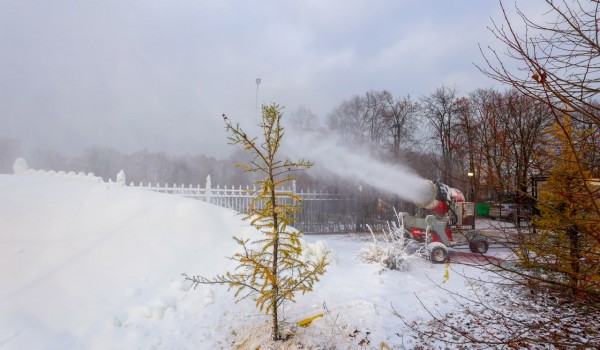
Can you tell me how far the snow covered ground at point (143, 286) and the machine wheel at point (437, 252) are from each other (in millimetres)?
883

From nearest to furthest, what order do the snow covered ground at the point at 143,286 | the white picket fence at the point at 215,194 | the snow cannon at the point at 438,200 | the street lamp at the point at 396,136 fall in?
the snow covered ground at the point at 143,286 < the snow cannon at the point at 438,200 < the white picket fence at the point at 215,194 < the street lamp at the point at 396,136

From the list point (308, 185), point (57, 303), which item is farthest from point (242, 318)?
point (308, 185)

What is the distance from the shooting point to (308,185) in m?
24.3

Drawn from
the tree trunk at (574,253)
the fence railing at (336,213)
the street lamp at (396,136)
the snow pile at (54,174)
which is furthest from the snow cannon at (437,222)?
the street lamp at (396,136)

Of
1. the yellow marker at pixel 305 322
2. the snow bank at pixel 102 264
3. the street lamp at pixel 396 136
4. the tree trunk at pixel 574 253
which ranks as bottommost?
the yellow marker at pixel 305 322

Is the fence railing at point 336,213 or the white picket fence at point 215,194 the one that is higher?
the white picket fence at point 215,194

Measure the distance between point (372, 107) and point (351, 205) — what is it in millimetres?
12848

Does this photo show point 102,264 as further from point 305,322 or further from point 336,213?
point 336,213

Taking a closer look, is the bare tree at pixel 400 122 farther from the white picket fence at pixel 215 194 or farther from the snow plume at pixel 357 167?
the white picket fence at pixel 215 194

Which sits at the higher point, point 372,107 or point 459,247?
point 372,107

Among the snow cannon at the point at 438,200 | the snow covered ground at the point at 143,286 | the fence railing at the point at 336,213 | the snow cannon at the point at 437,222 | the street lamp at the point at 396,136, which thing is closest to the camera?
the snow covered ground at the point at 143,286

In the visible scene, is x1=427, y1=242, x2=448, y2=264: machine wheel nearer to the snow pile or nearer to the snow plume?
the snow plume

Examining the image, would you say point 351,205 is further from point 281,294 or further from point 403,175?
point 281,294

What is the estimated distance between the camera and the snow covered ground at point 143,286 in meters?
4.39
